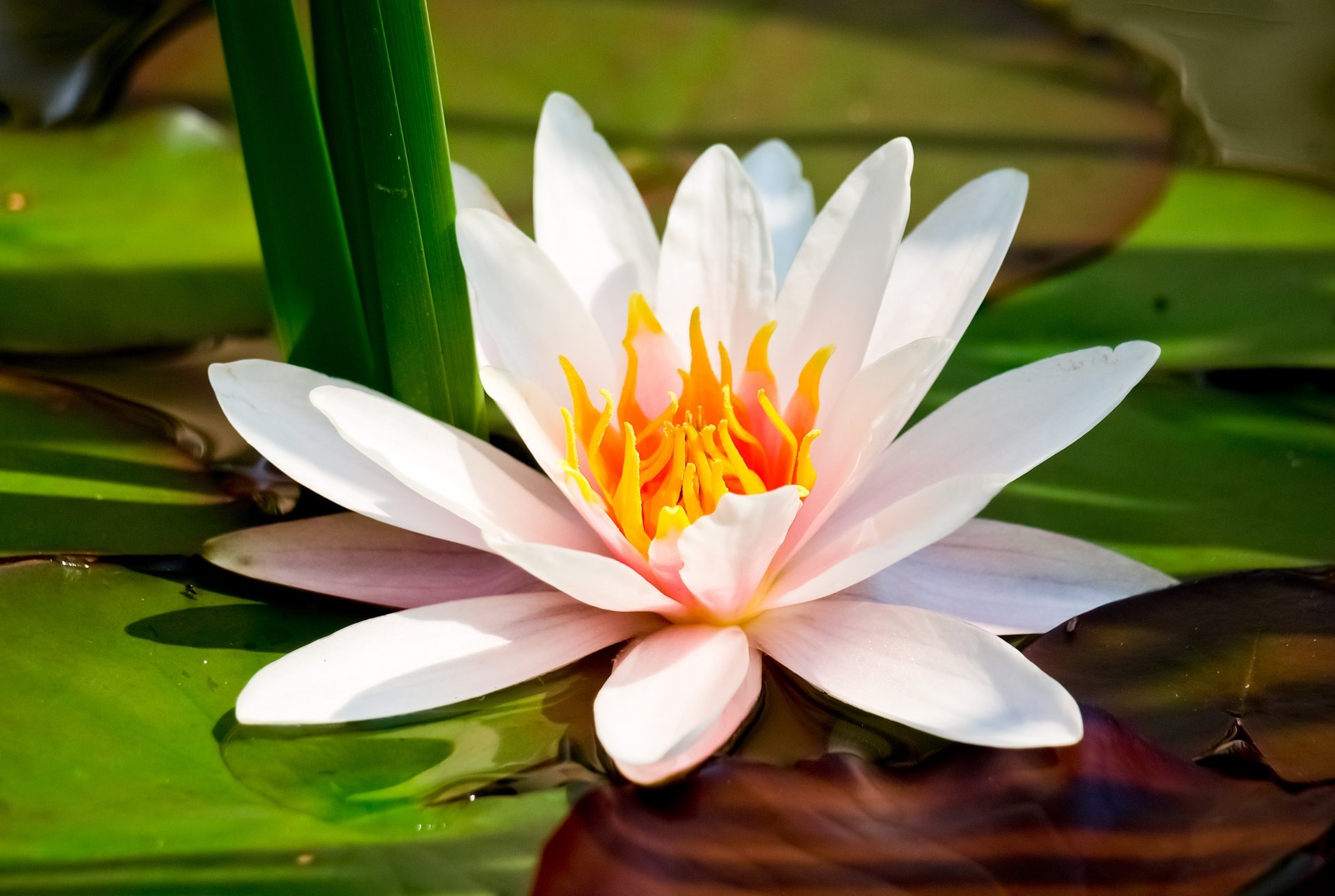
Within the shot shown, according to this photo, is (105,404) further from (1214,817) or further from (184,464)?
(1214,817)

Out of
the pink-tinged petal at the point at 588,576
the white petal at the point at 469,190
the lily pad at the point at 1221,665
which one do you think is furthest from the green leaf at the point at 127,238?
the lily pad at the point at 1221,665

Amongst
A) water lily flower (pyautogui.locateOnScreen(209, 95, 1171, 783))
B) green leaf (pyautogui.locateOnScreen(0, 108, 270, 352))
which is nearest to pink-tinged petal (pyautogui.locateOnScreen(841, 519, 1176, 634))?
water lily flower (pyautogui.locateOnScreen(209, 95, 1171, 783))

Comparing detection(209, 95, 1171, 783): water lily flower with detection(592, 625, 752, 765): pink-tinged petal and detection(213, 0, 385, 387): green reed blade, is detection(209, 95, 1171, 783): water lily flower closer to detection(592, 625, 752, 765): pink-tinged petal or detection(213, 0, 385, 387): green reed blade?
detection(592, 625, 752, 765): pink-tinged petal

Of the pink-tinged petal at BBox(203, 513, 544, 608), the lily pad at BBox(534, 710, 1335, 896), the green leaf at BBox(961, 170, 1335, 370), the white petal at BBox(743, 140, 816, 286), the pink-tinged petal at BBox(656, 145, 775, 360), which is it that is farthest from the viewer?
the green leaf at BBox(961, 170, 1335, 370)

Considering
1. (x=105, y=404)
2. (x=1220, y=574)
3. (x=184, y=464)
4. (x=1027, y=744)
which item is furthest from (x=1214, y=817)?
(x=105, y=404)

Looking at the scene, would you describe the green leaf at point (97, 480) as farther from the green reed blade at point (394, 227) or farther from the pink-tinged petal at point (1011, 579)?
the pink-tinged petal at point (1011, 579)

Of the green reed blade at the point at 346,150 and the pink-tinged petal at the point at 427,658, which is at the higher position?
the green reed blade at the point at 346,150
